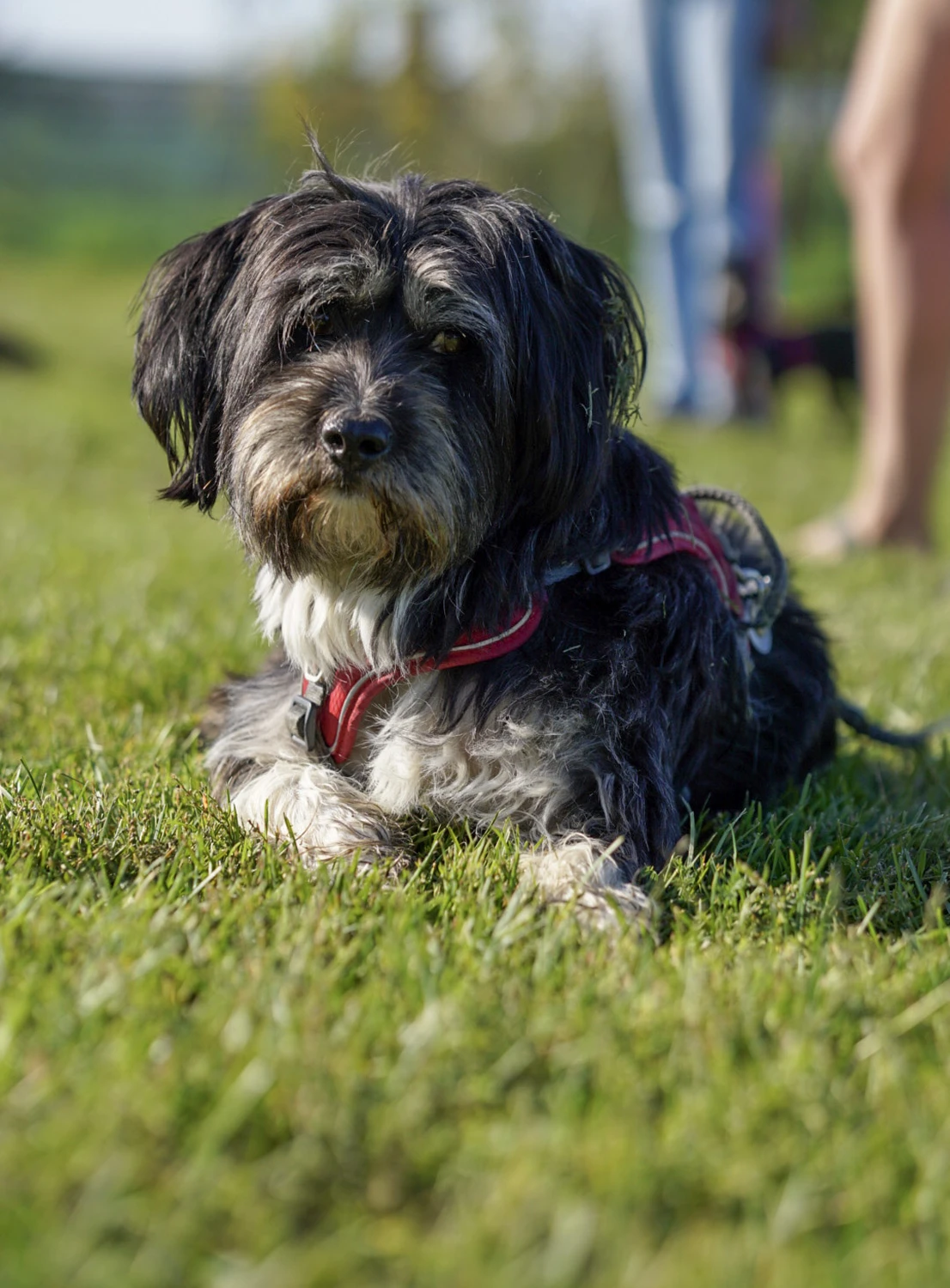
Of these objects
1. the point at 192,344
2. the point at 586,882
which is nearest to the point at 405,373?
the point at 192,344

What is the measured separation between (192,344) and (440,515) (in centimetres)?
71

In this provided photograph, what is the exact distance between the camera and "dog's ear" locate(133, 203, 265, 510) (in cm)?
279

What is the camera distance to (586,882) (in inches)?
92.6

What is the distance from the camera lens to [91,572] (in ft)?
17.4

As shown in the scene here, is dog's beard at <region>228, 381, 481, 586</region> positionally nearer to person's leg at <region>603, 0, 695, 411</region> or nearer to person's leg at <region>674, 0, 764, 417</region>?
person's leg at <region>603, 0, 695, 411</region>

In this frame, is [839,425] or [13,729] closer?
Result: [13,729]

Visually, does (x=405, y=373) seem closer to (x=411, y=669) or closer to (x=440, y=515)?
(x=440, y=515)

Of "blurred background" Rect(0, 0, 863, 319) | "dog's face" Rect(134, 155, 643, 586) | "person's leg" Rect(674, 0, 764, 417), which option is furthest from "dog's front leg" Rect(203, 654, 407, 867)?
"blurred background" Rect(0, 0, 863, 319)

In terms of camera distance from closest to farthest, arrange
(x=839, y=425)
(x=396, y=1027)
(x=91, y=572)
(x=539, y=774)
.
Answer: (x=396, y=1027) < (x=539, y=774) < (x=91, y=572) < (x=839, y=425)

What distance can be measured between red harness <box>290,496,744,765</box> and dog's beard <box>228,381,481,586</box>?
178 millimetres

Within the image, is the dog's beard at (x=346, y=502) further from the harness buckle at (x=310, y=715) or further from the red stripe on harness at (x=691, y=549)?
the red stripe on harness at (x=691, y=549)

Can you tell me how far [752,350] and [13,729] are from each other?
8957 mm

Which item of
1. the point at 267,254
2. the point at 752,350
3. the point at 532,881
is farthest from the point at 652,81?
the point at 532,881

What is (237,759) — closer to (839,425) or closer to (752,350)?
(752,350)
